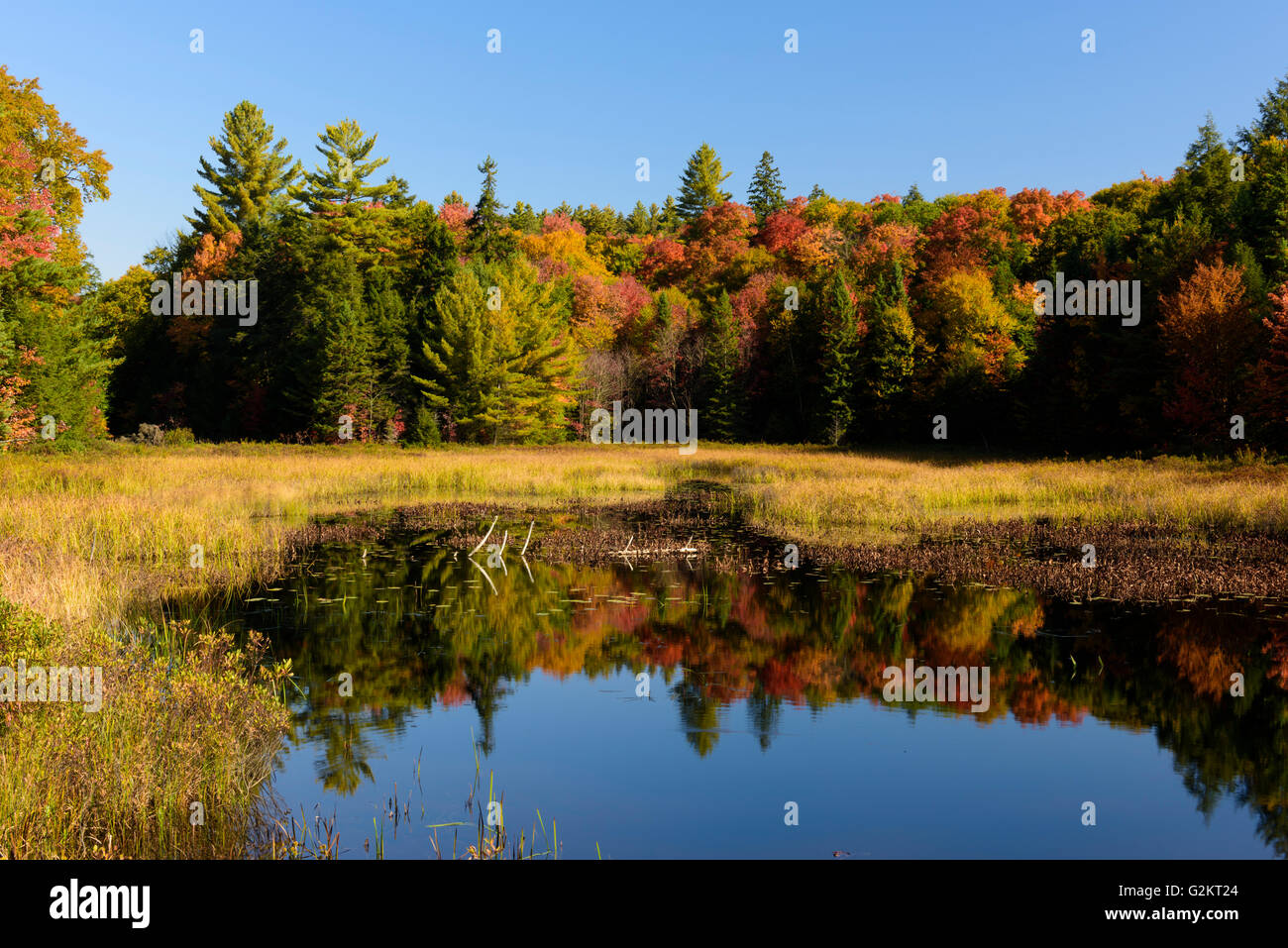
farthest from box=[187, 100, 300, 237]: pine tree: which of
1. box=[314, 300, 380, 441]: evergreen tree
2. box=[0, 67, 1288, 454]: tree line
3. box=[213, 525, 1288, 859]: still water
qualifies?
box=[213, 525, 1288, 859]: still water

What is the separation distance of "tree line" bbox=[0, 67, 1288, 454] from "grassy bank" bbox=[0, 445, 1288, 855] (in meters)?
6.05

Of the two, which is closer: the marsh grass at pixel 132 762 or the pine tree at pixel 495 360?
the marsh grass at pixel 132 762

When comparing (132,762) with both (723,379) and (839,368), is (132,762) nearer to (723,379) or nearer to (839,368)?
(839,368)

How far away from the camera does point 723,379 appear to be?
63719 mm

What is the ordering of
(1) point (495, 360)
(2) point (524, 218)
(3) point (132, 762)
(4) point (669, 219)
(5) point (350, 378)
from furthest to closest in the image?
1. (4) point (669, 219)
2. (2) point (524, 218)
3. (1) point (495, 360)
4. (5) point (350, 378)
5. (3) point (132, 762)

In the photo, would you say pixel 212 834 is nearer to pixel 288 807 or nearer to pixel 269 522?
pixel 288 807

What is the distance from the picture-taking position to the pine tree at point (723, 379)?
6356 cm

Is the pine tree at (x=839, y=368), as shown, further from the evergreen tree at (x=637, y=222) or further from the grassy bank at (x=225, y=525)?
the evergreen tree at (x=637, y=222)

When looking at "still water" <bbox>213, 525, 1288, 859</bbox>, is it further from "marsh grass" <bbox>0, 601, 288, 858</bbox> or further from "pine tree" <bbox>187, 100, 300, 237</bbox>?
"pine tree" <bbox>187, 100, 300, 237</bbox>

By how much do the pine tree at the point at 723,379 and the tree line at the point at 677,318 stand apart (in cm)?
15

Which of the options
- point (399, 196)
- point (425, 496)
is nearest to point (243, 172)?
point (399, 196)

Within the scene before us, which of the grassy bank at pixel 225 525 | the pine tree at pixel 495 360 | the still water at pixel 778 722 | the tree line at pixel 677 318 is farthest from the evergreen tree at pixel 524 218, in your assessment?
the still water at pixel 778 722

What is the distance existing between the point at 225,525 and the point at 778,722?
1397 cm
